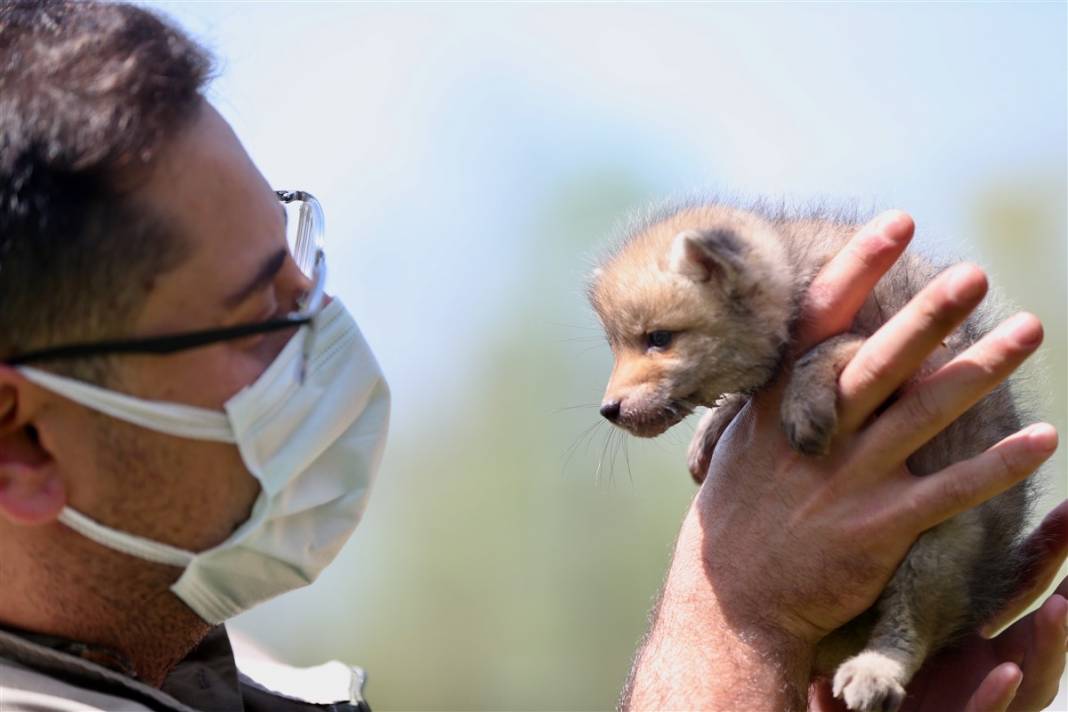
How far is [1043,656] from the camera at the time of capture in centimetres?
265

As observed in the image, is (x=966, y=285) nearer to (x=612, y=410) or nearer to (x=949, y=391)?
(x=949, y=391)

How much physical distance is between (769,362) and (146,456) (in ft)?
5.07

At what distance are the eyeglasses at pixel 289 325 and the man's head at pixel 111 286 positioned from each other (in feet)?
0.06

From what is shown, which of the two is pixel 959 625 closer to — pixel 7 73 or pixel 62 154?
pixel 62 154

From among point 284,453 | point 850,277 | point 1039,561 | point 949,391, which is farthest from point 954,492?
point 284,453

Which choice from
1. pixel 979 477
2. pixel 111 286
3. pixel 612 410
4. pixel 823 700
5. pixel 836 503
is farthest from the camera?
pixel 612 410

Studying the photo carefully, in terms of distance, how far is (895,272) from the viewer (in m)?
2.81

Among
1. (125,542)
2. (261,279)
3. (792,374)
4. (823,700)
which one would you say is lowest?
(823,700)

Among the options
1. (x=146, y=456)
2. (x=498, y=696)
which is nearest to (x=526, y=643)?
(x=498, y=696)

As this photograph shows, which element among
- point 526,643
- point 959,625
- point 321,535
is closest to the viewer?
point 321,535

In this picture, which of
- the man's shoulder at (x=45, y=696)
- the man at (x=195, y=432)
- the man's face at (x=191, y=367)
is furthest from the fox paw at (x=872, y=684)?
the man's shoulder at (x=45, y=696)

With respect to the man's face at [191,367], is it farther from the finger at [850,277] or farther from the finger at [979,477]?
the finger at [979,477]

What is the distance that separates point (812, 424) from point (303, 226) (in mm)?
1403

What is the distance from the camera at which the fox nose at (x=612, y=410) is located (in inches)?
116
